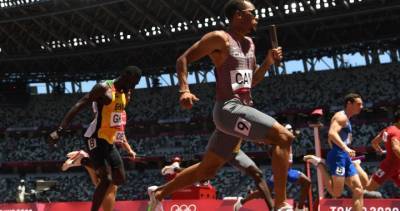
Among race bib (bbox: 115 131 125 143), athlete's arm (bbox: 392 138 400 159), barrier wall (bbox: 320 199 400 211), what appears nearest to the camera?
race bib (bbox: 115 131 125 143)

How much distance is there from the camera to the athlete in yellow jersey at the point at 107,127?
A: 6.37m

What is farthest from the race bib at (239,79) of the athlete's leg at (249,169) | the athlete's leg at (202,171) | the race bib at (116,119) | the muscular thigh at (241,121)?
the race bib at (116,119)

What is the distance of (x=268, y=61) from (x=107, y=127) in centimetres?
240

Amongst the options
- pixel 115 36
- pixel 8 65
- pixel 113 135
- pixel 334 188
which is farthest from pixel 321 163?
pixel 8 65

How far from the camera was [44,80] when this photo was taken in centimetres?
4569

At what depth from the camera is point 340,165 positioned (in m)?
7.62

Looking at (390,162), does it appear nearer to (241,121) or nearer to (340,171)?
(340,171)

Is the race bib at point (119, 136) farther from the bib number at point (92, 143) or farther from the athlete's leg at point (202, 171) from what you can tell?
the athlete's leg at point (202, 171)

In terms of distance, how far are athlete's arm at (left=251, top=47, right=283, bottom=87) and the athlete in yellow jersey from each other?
1.90 meters

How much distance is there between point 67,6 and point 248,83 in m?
29.5

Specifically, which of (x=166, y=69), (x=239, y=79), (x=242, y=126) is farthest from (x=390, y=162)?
(x=166, y=69)

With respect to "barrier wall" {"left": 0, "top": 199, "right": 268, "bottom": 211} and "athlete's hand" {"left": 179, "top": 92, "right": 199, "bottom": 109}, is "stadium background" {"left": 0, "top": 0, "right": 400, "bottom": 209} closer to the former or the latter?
"barrier wall" {"left": 0, "top": 199, "right": 268, "bottom": 211}

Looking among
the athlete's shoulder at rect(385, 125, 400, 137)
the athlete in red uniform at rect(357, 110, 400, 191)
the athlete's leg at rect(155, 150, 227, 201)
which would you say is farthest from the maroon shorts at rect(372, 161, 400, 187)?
the athlete's leg at rect(155, 150, 227, 201)

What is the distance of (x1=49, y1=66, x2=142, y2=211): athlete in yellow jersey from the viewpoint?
6367mm
